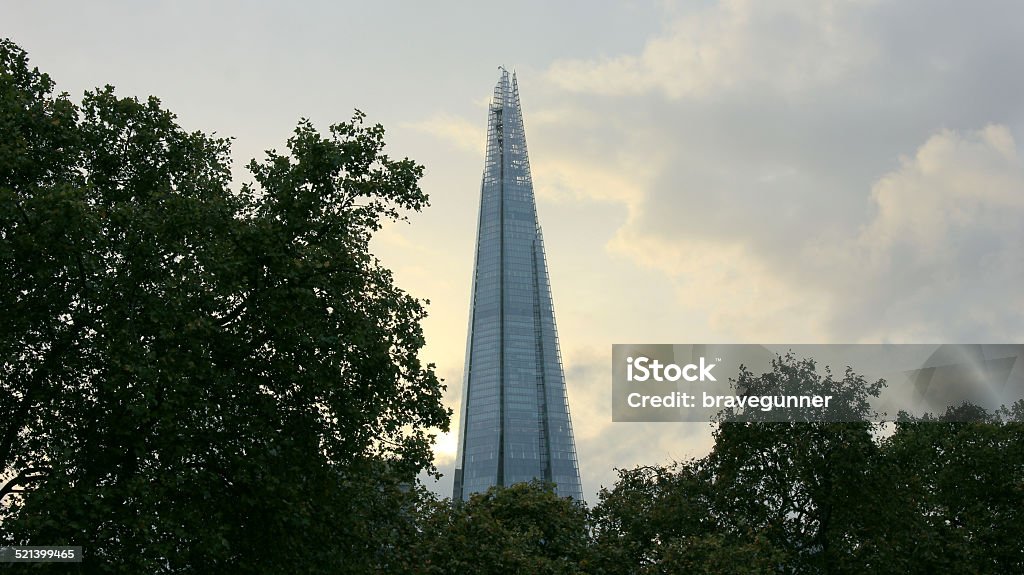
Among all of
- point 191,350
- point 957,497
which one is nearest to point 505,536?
point 191,350

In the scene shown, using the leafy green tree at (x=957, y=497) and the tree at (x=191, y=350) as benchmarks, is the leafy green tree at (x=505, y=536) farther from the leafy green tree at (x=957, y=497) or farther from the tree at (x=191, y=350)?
the leafy green tree at (x=957, y=497)

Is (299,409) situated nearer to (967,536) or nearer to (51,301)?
(51,301)

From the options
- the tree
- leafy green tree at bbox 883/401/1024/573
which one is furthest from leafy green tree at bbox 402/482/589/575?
leafy green tree at bbox 883/401/1024/573

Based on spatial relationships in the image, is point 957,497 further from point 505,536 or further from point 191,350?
point 191,350

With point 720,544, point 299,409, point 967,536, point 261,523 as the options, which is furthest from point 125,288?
point 967,536

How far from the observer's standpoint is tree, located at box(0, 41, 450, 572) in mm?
20578

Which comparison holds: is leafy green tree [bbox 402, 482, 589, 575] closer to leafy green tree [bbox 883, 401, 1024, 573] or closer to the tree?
the tree

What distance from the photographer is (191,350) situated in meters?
21.4

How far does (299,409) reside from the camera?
23.0 metres

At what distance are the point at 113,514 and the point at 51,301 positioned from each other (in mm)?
5152

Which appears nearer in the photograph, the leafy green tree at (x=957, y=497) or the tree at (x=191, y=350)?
the tree at (x=191, y=350)

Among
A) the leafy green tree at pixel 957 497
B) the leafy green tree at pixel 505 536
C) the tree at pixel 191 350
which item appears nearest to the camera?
the tree at pixel 191 350

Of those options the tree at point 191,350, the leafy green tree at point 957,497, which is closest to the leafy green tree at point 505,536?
the tree at point 191,350

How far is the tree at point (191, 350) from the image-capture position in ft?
67.5
